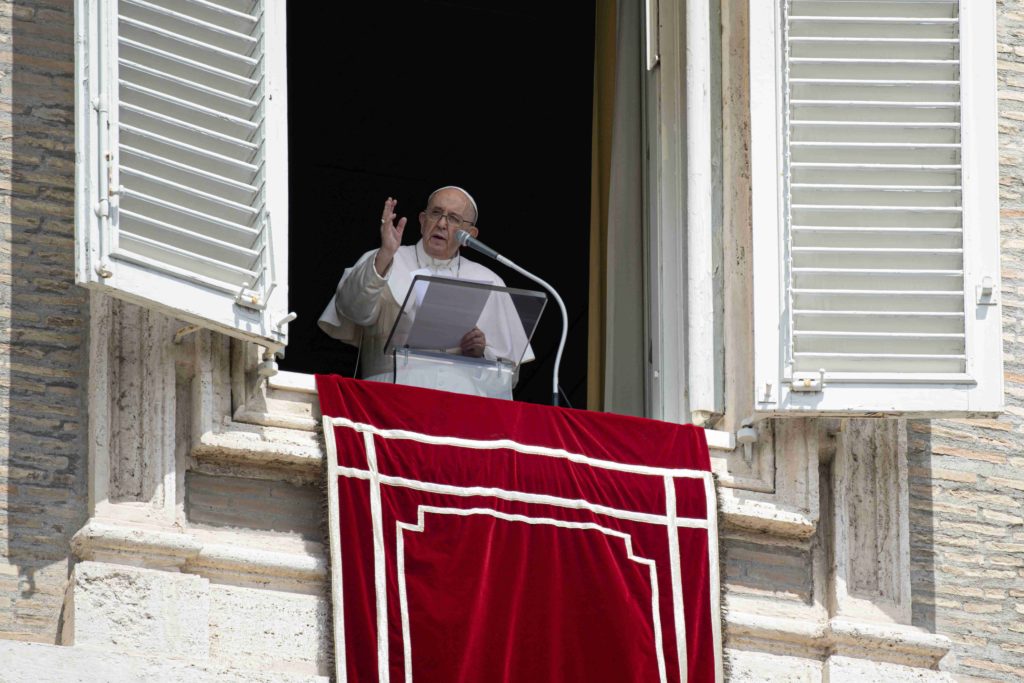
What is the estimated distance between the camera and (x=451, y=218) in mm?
9805

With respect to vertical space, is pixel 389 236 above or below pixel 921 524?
above

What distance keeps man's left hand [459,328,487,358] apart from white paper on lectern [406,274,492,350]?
0.06ft

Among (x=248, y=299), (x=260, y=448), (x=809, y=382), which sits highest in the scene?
(x=248, y=299)

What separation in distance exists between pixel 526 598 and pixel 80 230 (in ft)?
5.38

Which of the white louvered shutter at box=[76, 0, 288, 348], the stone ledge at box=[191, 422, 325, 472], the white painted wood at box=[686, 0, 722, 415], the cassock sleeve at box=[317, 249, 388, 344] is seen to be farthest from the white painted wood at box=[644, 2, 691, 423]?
the white louvered shutter at box=[76, 0, 288, 348]

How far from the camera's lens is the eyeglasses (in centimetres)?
980

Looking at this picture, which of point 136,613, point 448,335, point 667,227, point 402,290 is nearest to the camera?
point 136,613

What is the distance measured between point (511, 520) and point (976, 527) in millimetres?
1611

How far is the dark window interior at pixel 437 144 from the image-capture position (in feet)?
40.9

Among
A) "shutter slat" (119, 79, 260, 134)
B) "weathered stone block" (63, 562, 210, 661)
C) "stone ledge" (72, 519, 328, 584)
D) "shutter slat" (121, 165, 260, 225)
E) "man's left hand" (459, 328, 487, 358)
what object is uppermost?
"shutter slat" (119, 79, 260, 134)

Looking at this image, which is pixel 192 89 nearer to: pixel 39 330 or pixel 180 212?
pixel 180 212

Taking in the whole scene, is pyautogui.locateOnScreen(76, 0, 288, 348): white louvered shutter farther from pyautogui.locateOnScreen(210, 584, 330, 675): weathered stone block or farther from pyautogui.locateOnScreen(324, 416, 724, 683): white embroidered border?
pyautogui.locateOnScreen(210, 584, 330, 675): weathered stone block

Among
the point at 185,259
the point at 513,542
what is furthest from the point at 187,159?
the point at 513,542

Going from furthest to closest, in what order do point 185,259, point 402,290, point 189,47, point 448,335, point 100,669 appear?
1. point 402,290
2. point 448,335
3. point 189,47
4. point 185,259
5. point 100,669
